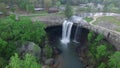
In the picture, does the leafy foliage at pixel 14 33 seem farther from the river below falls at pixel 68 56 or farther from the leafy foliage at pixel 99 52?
the leafy foliage at pixel 99 52

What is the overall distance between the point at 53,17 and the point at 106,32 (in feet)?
56.1

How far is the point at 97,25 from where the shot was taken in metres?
43.8

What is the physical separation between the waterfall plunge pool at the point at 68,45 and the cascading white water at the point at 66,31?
1.17m

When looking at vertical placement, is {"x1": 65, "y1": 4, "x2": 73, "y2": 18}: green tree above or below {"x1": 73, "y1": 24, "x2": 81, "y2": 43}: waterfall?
above

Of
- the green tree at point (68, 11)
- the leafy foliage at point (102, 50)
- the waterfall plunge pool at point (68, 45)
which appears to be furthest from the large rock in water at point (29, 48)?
the green tree at point (68, 11)

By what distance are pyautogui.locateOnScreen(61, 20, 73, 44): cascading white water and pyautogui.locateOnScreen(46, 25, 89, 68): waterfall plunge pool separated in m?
1.17

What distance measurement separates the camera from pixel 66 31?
49125mm

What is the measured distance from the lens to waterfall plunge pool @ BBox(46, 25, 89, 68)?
37.2m

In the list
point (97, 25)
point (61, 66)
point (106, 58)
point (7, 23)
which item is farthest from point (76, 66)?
point (7, 23)

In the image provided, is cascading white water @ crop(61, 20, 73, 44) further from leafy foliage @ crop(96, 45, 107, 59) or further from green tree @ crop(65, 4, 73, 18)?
leafy foliage @ crop(96, 45, 107, 59)

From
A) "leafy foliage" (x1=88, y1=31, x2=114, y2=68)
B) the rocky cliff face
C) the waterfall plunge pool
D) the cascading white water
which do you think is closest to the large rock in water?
the waterfall plunge pool

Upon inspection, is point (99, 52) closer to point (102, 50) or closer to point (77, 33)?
point (102, 50)

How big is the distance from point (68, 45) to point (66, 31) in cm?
516

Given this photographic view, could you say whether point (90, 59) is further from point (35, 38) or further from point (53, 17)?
point (53, 17)
